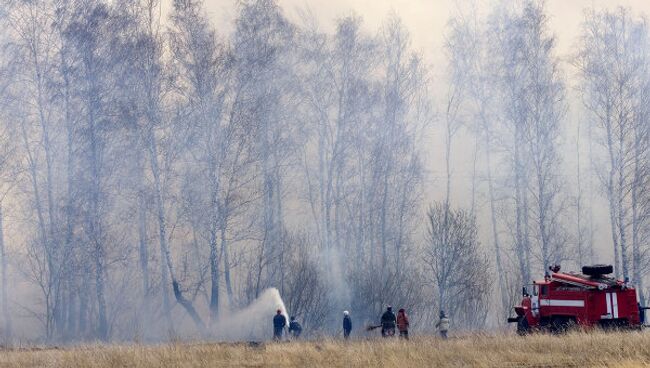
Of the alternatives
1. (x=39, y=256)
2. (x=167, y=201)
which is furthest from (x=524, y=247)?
(x=39, y=256)

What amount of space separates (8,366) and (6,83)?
1705cm

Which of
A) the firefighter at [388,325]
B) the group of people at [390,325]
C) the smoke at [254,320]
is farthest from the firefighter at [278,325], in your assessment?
the firefighter at [388,325]

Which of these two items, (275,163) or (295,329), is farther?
(275,163)

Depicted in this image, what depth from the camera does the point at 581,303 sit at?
26.2 m

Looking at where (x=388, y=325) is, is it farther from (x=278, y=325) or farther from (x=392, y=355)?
(x=392, y=355)

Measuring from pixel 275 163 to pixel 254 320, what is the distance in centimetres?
782

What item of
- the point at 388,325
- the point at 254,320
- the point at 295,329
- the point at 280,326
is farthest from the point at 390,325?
the point at 254,320

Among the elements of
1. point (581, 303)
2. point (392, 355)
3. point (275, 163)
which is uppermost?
point (275, 163)

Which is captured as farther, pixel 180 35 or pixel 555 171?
pixel 555 171

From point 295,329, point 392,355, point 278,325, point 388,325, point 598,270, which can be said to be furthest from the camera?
point 295,329

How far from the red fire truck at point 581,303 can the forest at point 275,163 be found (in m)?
9.64

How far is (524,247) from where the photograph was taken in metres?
40.4

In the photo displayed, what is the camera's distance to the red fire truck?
85.0ft

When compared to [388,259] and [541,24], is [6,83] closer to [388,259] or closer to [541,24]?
[388,259]
